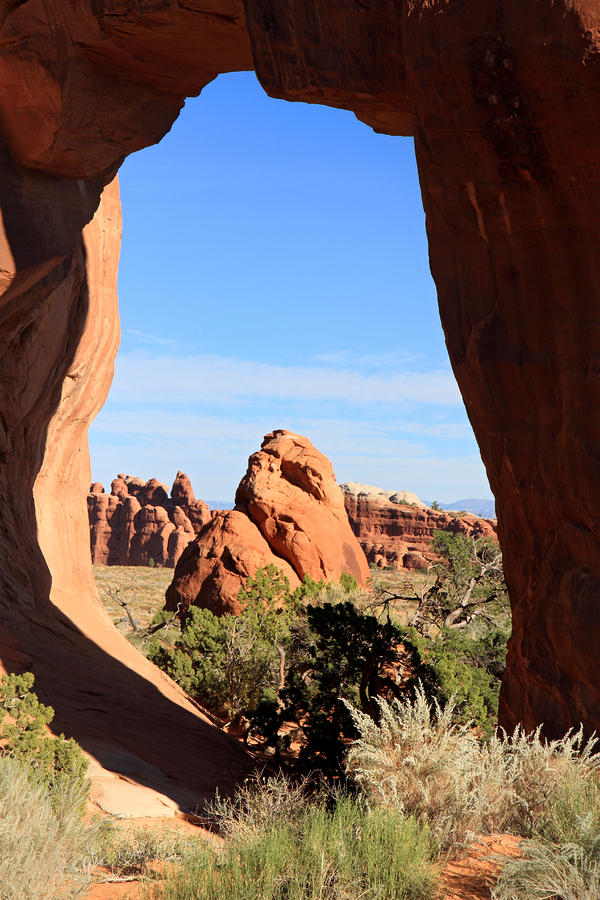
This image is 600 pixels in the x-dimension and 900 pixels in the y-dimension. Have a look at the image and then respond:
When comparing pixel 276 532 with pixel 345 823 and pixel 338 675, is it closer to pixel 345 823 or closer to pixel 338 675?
pixel 338 675

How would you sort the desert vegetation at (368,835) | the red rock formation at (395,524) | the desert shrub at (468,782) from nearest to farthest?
the desert vegetation at (368,835) → the desert shrub at (468,782) → the red rock formation at (395,524)

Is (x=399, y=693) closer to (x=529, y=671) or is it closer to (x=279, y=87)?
(x=529, y=671)

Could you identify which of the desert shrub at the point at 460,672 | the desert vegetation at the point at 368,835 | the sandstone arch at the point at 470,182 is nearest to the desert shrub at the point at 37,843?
the desert vegetation at the point at 368,835

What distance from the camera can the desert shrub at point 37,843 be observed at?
3936 millimetres

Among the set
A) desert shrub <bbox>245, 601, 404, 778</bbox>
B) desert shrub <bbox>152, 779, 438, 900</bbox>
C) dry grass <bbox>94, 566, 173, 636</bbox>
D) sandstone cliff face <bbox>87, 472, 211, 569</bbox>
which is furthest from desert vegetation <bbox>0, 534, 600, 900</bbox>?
sandstone cliff face <bbox>87, 472, 211, 569</bbox>

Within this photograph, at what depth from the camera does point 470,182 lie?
22.9 ft

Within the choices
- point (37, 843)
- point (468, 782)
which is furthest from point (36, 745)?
point (468, 782)

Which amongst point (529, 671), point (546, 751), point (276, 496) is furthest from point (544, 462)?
point (276, 496)

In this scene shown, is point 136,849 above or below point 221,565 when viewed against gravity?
below

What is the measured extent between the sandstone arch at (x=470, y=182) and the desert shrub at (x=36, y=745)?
175 cm

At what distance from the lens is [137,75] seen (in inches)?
394

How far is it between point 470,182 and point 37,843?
6189mm

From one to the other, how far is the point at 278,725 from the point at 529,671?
453 cm

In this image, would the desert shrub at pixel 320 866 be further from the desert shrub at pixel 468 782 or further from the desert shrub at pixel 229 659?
the desert shrub at pixel 229 659
